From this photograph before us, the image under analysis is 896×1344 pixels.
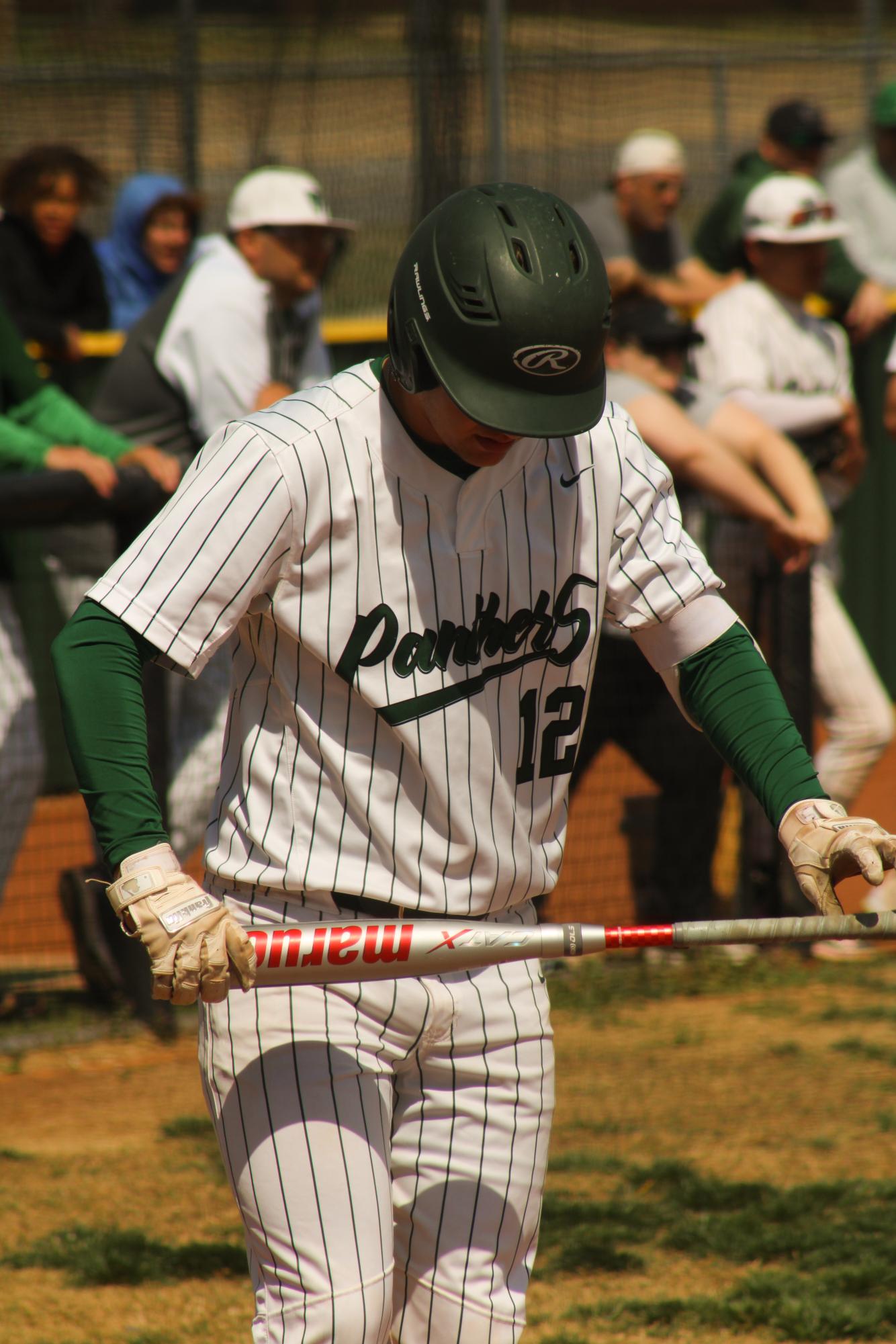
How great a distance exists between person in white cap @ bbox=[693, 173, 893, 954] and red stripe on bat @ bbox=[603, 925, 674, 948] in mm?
3789

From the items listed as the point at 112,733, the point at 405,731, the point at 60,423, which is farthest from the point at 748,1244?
the point at 60,423

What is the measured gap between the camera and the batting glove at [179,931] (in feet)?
6.92

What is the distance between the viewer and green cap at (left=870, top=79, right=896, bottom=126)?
885cm

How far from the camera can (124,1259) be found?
12.7ft

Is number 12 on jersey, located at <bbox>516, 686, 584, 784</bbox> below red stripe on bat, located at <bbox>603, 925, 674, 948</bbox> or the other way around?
the other way around

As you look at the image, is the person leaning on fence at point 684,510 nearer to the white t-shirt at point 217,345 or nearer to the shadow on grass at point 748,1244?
the white t-shirt at point 217,345

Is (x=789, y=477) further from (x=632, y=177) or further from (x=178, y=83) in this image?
(x=178, y=83)

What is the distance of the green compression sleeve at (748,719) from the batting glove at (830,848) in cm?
3

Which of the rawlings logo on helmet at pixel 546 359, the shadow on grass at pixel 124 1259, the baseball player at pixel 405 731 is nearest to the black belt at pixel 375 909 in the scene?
the baseball player at pixel 405 731

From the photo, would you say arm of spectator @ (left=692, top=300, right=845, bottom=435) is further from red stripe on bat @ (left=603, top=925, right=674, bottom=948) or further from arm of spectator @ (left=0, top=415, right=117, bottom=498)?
red stripe on bat @ (left=603, top=925, right=674, bottom=948)

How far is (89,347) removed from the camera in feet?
25.6

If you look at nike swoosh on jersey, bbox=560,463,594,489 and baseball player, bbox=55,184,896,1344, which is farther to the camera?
nike swoosh on jersey, bbox=560,463,594,489

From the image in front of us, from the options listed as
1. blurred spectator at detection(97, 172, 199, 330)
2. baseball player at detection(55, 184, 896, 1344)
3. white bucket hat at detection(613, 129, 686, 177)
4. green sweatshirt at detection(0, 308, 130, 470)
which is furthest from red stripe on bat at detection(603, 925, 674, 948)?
white bucket hat at detection(613, 129, 686, 177)

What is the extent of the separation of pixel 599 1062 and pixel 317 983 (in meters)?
3.09
